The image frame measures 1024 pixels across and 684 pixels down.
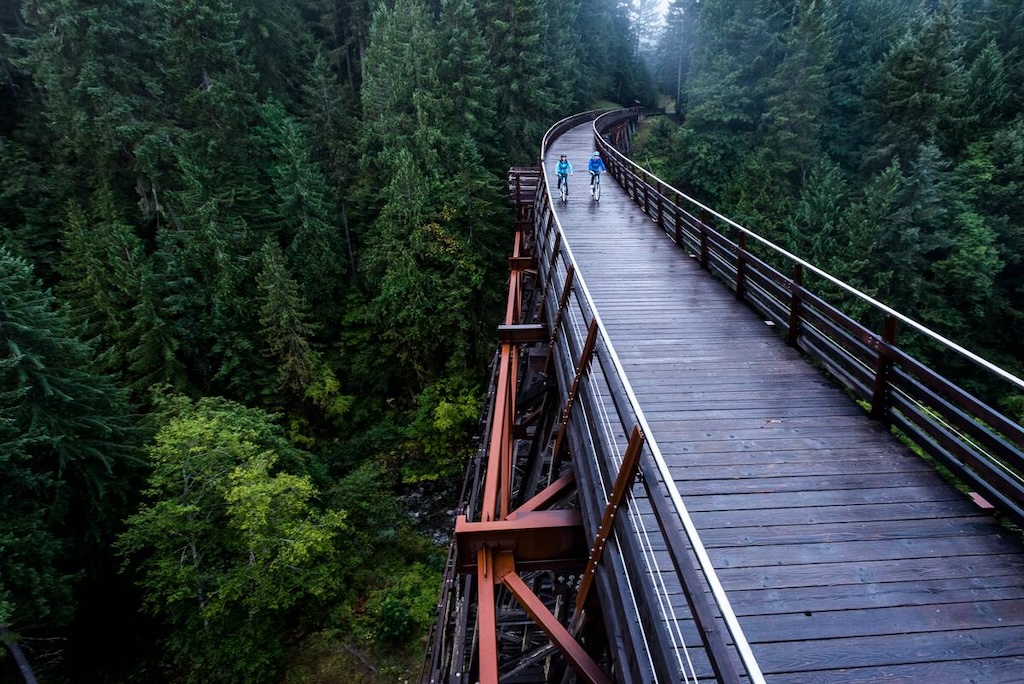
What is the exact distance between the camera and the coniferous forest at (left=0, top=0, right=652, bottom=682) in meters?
14.7

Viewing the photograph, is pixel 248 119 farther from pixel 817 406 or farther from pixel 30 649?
pixel 817 406

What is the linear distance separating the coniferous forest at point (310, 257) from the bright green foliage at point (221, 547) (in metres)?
0.09

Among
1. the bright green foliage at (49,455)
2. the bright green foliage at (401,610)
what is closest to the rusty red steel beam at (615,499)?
the bright green foliage at (49,455)

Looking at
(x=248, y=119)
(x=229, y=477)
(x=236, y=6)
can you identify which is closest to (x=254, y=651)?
(x=229, y=477)

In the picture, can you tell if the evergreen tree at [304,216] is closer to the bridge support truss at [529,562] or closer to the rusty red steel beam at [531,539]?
the bridge support truss at [529,562]

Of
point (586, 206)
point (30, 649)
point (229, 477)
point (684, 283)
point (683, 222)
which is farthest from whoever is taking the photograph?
point (586, 206)

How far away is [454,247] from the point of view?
23797 mm

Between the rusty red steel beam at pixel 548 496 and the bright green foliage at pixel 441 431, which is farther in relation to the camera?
the bright green foliage at pixel 441 431

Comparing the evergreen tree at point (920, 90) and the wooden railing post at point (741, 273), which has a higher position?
the evergreen tree at point (920, 90)

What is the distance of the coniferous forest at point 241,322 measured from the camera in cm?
1474

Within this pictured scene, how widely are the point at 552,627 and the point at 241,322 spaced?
22827mm

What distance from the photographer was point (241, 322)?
2291cm

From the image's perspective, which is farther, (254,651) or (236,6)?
(236,6)

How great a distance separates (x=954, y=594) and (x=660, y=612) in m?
2.19
